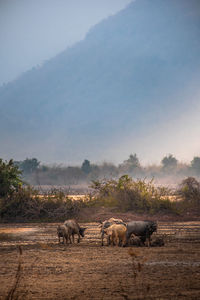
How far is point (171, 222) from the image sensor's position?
26500mm

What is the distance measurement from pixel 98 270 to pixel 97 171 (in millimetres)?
63540

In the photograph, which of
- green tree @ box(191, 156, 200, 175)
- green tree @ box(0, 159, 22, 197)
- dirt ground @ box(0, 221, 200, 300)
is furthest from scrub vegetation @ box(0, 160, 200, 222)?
green tree @ box(191, 156, 200, 175)

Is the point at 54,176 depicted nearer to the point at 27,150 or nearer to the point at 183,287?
the point at 183,287

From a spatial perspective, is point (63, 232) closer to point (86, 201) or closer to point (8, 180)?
point (86, 201)

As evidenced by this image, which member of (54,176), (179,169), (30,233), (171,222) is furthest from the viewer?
(179,169)

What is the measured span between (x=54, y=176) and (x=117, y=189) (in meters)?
42.8

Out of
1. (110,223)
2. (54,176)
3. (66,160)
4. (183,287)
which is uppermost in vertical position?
(66,160)

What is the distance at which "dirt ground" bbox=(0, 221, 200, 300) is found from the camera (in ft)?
33.3

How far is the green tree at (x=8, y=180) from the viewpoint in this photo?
3102 cm

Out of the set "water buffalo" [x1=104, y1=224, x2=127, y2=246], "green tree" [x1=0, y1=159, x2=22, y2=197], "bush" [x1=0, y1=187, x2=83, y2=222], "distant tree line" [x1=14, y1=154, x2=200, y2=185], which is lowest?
"water buffalo" [x1=104, y1=224, x2=127, y2=246]

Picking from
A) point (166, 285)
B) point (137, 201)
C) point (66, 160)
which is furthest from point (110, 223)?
point (66, 160)

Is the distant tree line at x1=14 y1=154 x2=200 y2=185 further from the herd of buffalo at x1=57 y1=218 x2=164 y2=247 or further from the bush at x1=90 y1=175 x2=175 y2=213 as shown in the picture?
the herd of buffalo at x1=57 y1=218 x2=164 y2=247

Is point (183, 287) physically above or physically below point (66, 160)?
below

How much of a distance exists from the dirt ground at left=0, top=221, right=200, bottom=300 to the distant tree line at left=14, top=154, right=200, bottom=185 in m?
48.5
